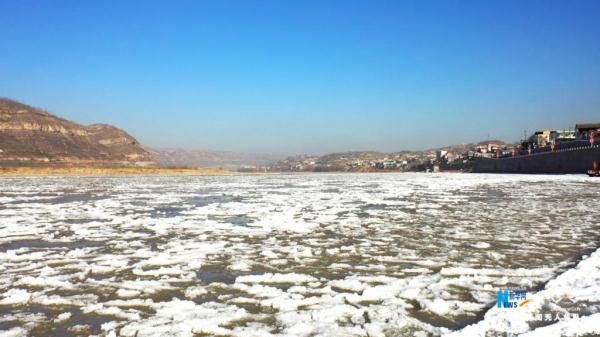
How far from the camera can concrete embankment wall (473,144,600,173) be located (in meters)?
41.3

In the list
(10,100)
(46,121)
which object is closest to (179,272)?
(46,121)

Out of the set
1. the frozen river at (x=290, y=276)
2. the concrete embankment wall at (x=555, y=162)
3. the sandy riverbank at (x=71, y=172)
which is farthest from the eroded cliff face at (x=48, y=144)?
the frozen river at (x=290, y=276)

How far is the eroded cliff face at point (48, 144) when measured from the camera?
258 ft

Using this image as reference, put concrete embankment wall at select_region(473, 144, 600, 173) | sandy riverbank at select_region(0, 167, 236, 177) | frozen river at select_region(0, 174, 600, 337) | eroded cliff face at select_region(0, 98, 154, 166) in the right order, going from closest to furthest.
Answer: frozen river at select_region(0, 174, 600, 337), concrete embankment wall at select_region(473, 144, 600, 173), sandy riverbank at select_region(0, 167, 236, 177), eroded cliff face at select_region(0, 98, 154, 166)

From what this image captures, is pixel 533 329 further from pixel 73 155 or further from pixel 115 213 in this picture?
pixel 73 155

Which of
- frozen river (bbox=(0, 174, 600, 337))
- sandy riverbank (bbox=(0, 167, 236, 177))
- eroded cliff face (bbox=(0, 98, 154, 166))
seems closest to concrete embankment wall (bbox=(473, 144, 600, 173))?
frozen river (bbox=(0, 174, 600, 337))

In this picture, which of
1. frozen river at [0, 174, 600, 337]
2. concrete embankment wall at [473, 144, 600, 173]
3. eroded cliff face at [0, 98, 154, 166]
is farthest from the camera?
eroded cliff face at [0, 98, 154, 166]

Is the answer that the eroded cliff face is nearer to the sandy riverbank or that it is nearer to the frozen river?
the sandy riverbank

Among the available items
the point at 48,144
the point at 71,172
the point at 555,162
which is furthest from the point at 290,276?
the point at 48,144

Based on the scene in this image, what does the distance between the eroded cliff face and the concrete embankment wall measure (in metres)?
75.0

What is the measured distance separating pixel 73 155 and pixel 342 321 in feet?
319

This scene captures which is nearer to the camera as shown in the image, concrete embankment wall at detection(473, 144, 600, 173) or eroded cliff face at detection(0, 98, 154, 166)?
concrete embankment wall at detection(473, 144, 600, 173)

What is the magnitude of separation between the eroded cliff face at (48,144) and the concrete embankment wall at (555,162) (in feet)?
246

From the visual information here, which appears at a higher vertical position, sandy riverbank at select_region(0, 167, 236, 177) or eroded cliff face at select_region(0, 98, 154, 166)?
eroded cliff face at select_region(0, 98, 154, 166)
